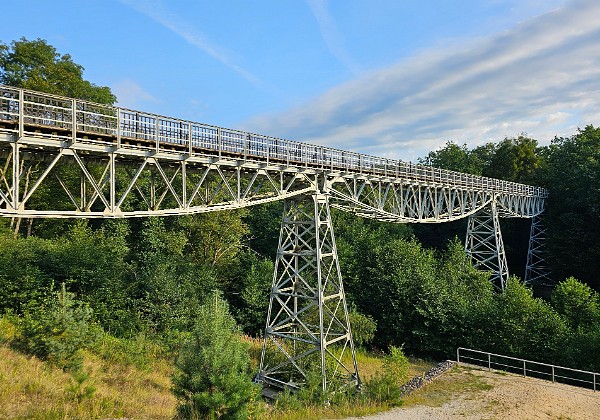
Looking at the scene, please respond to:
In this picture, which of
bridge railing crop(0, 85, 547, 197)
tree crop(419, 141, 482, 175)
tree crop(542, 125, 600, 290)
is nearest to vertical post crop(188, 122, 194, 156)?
bridge railing crop(0, 85, 547, 197)

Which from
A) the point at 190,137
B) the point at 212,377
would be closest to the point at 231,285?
the point at 190,137

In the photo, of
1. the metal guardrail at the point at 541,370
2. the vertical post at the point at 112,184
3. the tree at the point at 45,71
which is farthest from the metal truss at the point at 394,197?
the tree at the point at 45,71

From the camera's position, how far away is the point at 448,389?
1424cm

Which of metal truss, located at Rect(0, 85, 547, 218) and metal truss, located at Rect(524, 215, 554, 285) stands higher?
metal truss, located at Rect(0, 85, 547, 218)

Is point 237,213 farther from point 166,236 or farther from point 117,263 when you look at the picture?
point 117,263

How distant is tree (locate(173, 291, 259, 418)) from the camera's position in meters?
8.30

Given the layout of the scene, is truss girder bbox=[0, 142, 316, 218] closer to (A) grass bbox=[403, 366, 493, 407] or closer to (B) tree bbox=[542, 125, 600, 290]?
(A) grass bbox=[403, 366, 493, 407]

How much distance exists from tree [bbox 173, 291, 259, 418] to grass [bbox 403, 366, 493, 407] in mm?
6826

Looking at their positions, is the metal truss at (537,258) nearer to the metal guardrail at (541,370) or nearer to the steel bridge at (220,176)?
the steel bridge at (220,176)

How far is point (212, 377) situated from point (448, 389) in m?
10.1

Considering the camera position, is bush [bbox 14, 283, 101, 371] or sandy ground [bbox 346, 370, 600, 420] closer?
sandy ground [bbox 346, 370, 600, 420]

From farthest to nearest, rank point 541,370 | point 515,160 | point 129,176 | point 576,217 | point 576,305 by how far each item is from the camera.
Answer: point 515,160 < point 576,217 < point 576,305 < point 541,370 < point 129,176

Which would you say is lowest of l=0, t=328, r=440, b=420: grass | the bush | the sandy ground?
the sandy ground

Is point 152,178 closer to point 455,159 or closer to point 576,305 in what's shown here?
point 576,305
